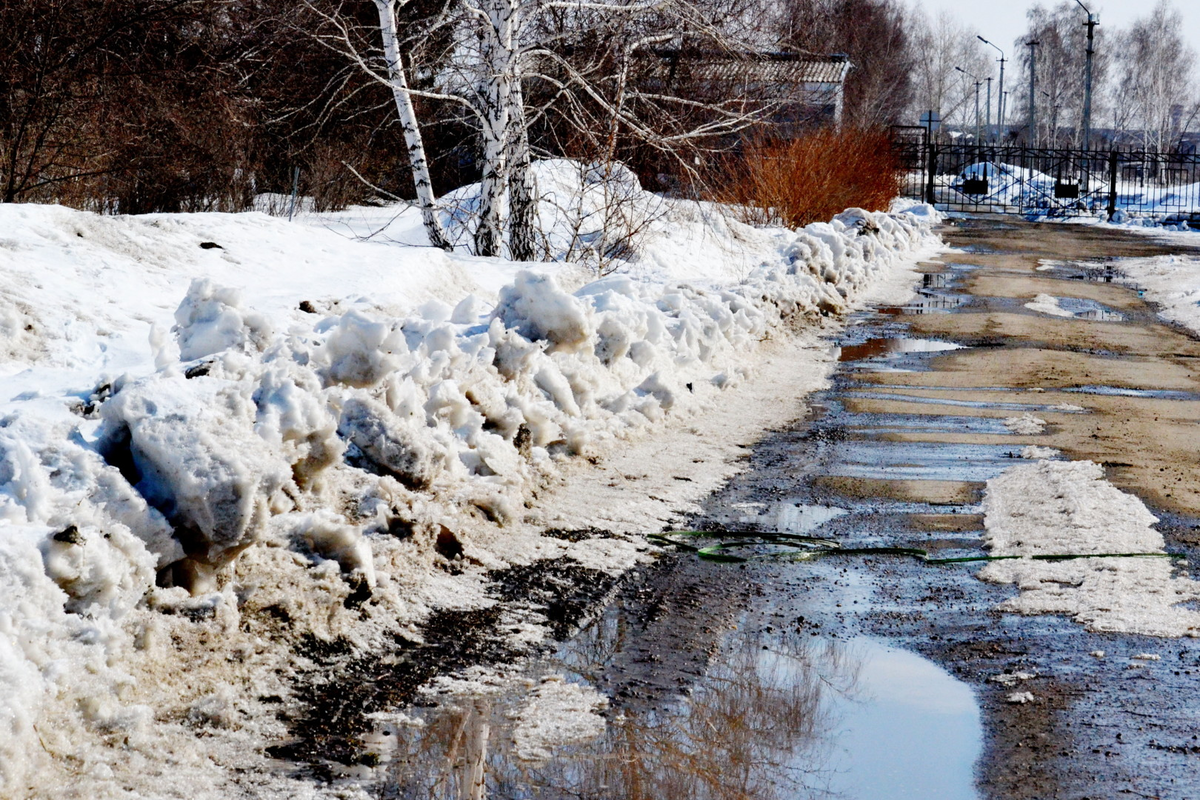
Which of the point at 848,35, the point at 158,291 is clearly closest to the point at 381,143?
the point at 158,291

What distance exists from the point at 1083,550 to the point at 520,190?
22.9 ft

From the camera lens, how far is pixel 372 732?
292 cm

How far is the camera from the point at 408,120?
32.3 ft

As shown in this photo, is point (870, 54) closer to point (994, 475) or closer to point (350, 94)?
point (350, 94)

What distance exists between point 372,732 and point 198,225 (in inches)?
208

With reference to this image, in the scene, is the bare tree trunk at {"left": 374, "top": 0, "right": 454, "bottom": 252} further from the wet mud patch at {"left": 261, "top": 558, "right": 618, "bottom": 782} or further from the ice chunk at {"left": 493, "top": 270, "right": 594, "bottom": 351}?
the wet mud patch at {"left": 261, "top": 558, "right": 618, "bottom": 782}

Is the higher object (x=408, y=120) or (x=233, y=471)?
(x=408, y=120)

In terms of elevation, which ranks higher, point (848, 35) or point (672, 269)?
point (848, 35)

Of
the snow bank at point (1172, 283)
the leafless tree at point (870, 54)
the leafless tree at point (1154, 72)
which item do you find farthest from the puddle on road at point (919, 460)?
the leafless tree at point (1154, 72)

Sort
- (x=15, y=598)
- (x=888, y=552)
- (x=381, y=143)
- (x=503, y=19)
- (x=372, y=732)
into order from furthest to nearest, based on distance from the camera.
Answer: (x=381, y=143)
(x=503, y=19)
(x=888, y=552)
(x=372, y=732)
(x=15, y=598)

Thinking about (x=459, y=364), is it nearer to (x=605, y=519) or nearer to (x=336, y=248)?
(x=605, y=519)

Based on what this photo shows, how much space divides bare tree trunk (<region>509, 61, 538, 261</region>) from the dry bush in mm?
7304

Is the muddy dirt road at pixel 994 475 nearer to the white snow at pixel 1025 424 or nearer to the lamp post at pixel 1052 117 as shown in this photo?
the white snow at pixel 1025 424

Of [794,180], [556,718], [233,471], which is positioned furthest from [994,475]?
[794,180]
